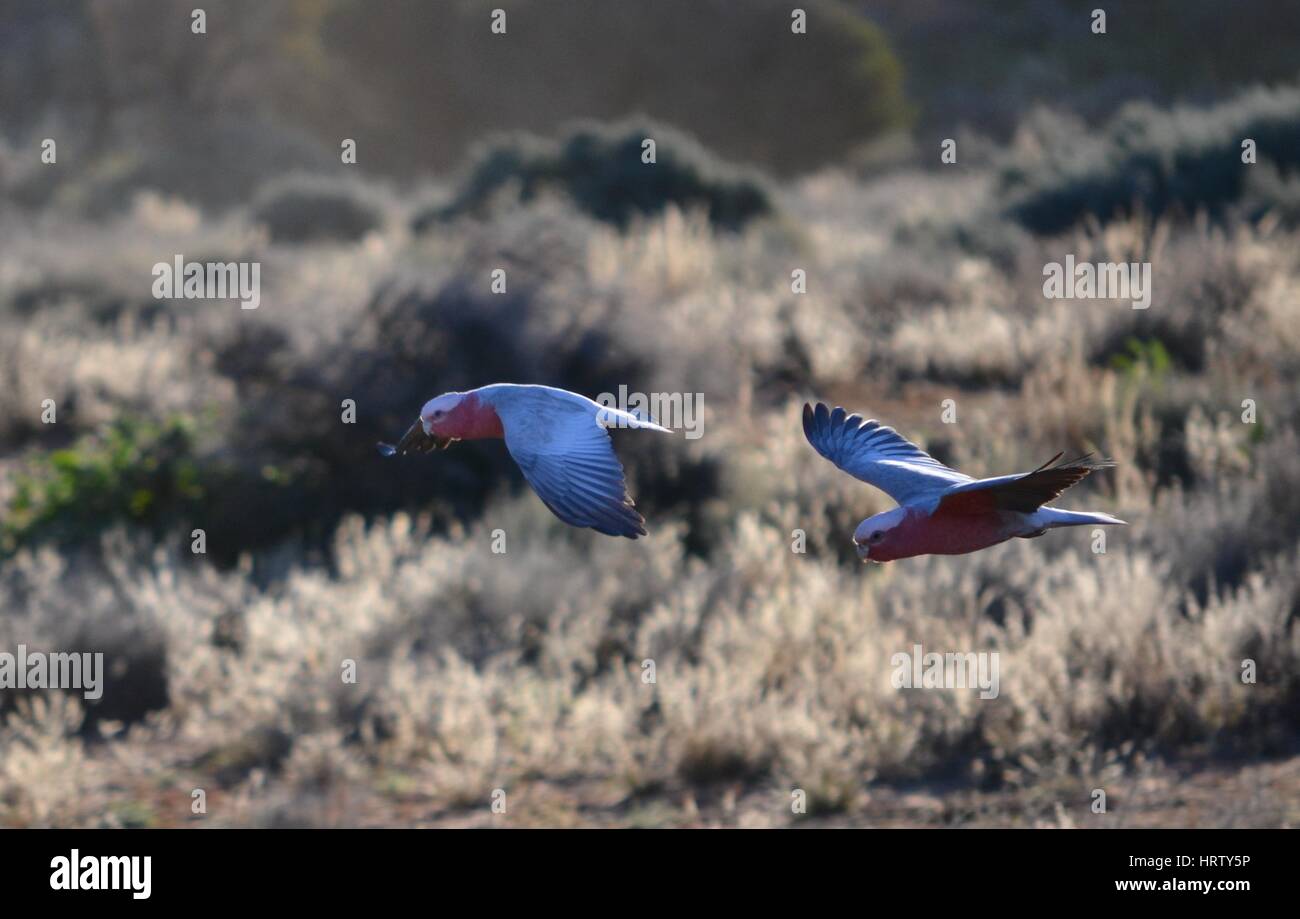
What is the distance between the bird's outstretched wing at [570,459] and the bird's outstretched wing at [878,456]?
0.91 feet

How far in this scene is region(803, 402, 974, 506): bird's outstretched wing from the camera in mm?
1318

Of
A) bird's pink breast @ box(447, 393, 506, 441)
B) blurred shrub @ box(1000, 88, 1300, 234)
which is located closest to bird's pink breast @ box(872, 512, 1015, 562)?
bird's pink breast @ box(447, 393, 506, 441)

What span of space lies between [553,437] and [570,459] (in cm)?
4

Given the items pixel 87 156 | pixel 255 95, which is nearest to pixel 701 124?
pixel 255 95

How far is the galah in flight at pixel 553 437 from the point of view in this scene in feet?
3.67

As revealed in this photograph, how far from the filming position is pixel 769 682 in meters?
6.47

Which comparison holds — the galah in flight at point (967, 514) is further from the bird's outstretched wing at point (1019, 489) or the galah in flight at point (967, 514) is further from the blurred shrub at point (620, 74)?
the blurred shrub at point (620, 74)

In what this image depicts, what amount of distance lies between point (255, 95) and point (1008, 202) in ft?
82.4

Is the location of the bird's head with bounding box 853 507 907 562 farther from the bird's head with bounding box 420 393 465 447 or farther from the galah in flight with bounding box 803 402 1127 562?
the bird's head with bounding box 420 393 465 447

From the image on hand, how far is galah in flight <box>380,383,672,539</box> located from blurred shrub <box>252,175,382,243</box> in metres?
22.5

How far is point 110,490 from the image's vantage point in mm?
9102

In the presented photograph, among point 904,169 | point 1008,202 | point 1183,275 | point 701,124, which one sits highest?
point 701,124

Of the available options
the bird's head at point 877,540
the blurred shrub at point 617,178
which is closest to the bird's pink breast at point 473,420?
the bird's head at point 877,540

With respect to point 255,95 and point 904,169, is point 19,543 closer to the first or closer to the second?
point 904,169
